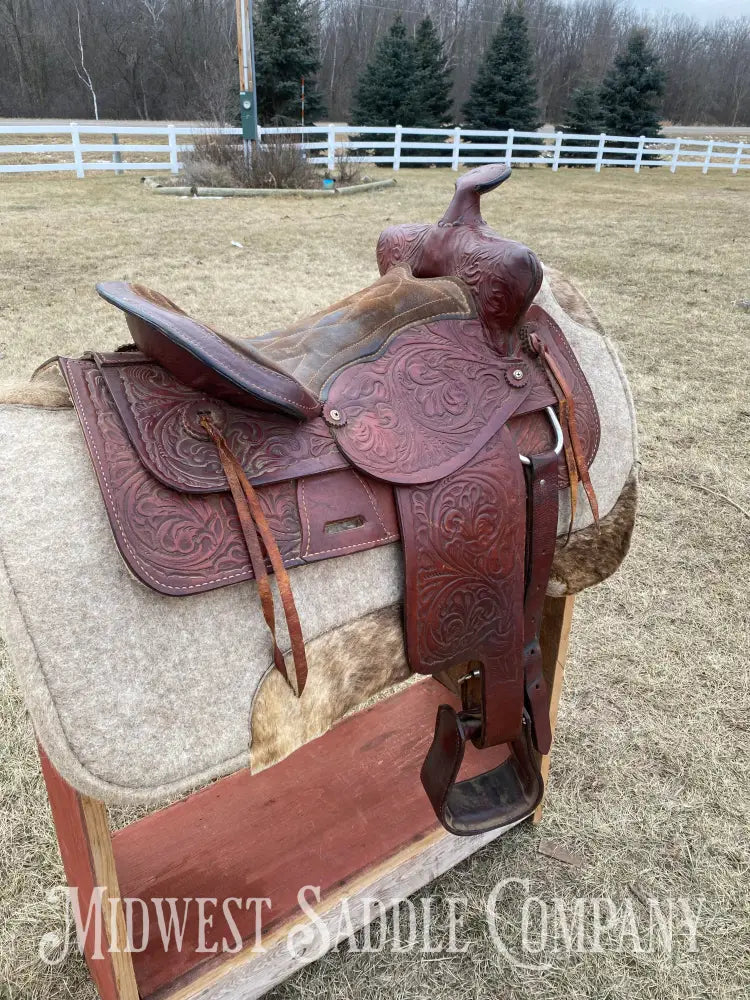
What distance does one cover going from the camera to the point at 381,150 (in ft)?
47.2

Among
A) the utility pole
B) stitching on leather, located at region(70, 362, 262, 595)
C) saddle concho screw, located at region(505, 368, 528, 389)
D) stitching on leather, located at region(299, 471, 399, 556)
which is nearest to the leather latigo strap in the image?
Answer: saddle concho screw, located at region(505, 368, 528, 389)

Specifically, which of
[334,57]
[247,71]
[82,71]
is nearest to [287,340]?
[247,71]

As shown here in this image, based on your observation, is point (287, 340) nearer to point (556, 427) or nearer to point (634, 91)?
point (556, 427)

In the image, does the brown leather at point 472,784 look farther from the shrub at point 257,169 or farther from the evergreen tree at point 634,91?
the evergreen tree at point 634,91

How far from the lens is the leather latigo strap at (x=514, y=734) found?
111cm

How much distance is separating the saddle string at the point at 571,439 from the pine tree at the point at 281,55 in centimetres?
1540

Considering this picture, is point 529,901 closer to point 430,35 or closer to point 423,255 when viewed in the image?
point 423,255

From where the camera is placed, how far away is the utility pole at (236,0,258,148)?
358 inches

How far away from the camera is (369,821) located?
60.4 inches

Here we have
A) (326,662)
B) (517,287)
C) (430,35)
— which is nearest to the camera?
(326,662)

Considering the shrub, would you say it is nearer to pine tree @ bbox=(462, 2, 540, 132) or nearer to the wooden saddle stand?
pine tree @ bbox=(462, 2, 540, 132)

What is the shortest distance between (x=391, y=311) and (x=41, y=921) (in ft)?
4.70

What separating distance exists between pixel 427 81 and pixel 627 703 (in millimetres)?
18191

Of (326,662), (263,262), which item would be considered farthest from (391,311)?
(263,262)
